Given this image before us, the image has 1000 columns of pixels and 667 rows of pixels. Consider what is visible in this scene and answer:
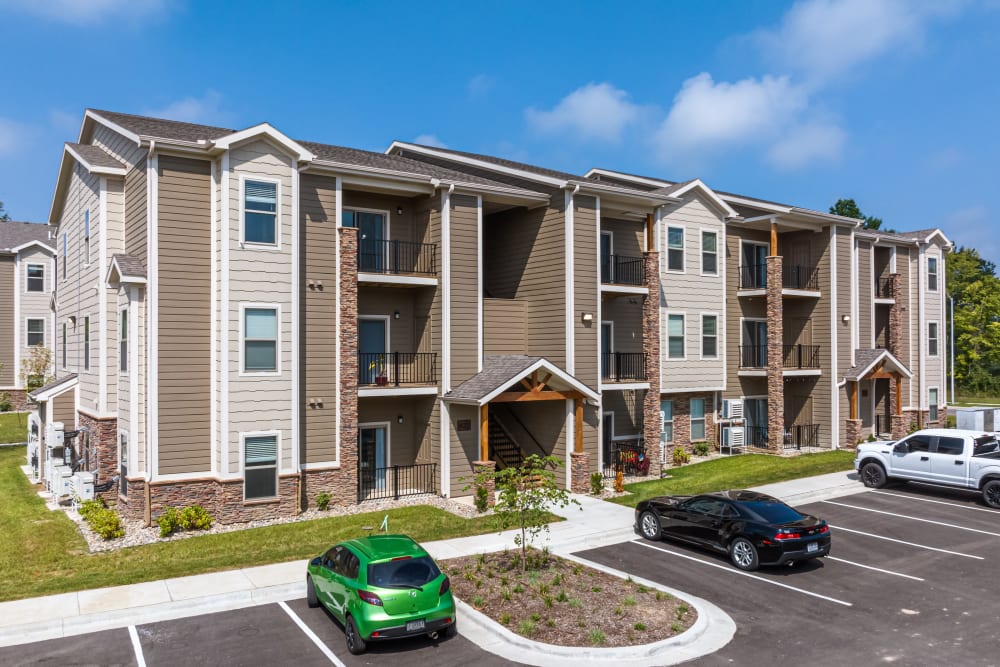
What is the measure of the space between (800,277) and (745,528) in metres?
20.0

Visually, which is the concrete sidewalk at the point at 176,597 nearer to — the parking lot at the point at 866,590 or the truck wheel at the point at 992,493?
the parking lot at the point at 866,590

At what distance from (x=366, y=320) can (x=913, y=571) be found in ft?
51.0

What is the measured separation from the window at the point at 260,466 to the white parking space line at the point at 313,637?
599 cm

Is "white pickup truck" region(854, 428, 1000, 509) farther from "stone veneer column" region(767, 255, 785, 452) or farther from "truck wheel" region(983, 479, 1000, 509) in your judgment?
"stone veneer column" region(767, 255, 785, 452)

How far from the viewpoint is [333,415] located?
19844 millimetres

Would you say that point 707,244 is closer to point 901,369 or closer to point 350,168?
point 901,369

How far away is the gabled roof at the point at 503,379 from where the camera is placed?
67.9 ft

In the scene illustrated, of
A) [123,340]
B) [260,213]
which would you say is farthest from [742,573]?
[123,340]

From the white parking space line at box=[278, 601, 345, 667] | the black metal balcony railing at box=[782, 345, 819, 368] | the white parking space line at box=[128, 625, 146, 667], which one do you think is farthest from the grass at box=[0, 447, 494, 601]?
the black metal balcony railing at box=[782, 345, 819, 368]

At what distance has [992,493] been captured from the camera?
20.1m

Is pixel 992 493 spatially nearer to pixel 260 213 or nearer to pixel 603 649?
pixel 603 649

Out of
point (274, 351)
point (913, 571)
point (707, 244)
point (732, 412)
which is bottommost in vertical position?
point (913, 571)

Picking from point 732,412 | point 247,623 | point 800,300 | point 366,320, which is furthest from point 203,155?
point 800,300

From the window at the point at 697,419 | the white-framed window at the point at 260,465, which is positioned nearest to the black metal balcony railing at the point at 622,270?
the window at the point at 697,419
